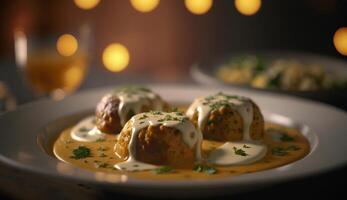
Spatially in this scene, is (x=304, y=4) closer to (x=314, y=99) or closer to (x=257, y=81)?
(x=257, y=81)

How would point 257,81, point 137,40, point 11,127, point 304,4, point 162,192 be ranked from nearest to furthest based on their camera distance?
point 162,192, point 11,127, point 257,81, point 304,4, point 137,40

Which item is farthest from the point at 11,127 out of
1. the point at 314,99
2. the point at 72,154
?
the point at 314,99

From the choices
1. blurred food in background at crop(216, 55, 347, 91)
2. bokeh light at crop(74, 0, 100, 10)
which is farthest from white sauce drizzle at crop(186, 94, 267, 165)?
bokeh light at crop(74, 0, 100, 10)

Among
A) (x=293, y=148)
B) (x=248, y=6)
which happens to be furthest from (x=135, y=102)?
(x=248, y=6)

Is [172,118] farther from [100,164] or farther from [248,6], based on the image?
[248,6]

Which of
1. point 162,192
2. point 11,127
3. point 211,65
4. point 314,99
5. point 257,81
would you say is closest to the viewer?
point 162,192

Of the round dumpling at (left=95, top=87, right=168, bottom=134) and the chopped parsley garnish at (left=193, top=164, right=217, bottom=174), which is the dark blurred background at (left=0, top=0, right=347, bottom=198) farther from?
the chopped parsley garnish at (left=193, top=164, right=217, bottom=174)
